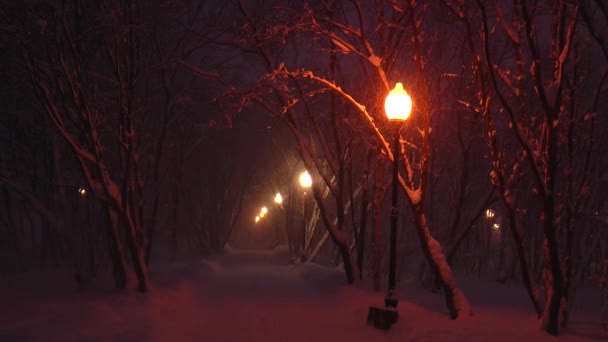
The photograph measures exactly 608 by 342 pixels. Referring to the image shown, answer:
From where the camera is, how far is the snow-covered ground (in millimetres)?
8352

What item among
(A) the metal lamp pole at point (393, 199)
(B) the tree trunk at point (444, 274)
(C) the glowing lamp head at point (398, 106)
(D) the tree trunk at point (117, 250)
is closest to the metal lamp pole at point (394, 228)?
(A) the metal lamp pole at point (393, 199)

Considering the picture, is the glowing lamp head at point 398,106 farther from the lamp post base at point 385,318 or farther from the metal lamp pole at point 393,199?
the lamp post base at point 385,318

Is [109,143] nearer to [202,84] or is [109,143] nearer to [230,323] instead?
[202,84]

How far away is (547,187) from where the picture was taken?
747 centimetres

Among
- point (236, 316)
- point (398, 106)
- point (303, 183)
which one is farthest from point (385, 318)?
point (303, 183)

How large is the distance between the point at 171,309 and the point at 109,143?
7714 millimetres

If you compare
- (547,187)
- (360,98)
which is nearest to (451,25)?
(360,98)

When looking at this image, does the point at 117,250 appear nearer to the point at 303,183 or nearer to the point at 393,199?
the point at 393,199

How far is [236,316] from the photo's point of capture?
11602 millimetres

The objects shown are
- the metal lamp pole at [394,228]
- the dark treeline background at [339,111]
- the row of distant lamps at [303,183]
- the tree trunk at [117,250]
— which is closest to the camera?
the dark treeline background at [339,111]

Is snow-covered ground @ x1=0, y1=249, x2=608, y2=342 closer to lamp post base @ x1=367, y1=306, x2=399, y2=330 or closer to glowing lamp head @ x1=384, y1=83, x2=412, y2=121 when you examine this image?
lamp post base @ x1=367, y1=306, x2=399, y2=330

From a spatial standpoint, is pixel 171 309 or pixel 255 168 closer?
pixel 171 309

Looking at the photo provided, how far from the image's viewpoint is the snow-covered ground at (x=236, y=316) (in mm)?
8352

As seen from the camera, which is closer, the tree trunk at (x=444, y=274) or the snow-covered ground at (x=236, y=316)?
the snow-covered ground at (x=236, y=316)
